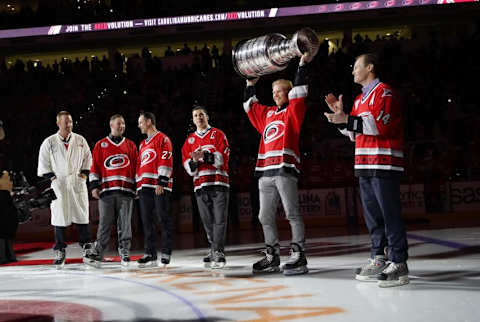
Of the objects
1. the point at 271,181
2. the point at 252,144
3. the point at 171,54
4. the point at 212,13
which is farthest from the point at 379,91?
the point at 171,54

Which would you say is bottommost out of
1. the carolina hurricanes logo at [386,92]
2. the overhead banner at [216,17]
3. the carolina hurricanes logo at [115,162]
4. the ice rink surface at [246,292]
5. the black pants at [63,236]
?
the ice rink surface at [246,292]

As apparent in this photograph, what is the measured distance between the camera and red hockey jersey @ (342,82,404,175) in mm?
4383

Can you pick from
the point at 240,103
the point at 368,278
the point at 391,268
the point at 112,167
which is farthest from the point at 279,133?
the point at 240,103

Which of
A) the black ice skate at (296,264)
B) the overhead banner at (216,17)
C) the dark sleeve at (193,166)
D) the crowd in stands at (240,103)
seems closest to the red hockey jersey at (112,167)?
the dark sleeve at (193,166)

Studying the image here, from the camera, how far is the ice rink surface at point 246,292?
137 inches

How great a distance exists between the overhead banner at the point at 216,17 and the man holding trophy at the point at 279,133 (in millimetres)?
14060

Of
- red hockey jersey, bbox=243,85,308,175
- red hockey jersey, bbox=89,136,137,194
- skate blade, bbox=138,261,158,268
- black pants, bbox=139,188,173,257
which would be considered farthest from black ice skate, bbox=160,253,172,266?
red hockey jersey, bbox=243,85,308,175

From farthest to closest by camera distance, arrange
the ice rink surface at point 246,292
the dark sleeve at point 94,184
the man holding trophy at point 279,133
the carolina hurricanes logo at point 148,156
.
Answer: the dark sleeve at point 94,184 → the carolina hurricanes logo at point 148,156 → the man holding trophy at point 279,133 → the ice rink surface at point 246,292

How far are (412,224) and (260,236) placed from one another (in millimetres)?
3188

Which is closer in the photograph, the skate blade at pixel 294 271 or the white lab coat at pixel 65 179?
the skate blade at pixel 294 271

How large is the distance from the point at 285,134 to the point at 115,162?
2.45m

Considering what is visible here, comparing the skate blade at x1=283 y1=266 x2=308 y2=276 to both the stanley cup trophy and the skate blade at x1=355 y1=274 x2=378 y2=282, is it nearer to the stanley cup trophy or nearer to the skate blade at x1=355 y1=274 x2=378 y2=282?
the skate blade at x1=355 y1=274 x2=378 y2=282

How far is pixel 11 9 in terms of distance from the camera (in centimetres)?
2434

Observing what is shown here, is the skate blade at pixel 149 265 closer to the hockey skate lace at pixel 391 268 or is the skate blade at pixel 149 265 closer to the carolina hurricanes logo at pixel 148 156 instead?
the carolina hurricanes logo at pixel 148 156
